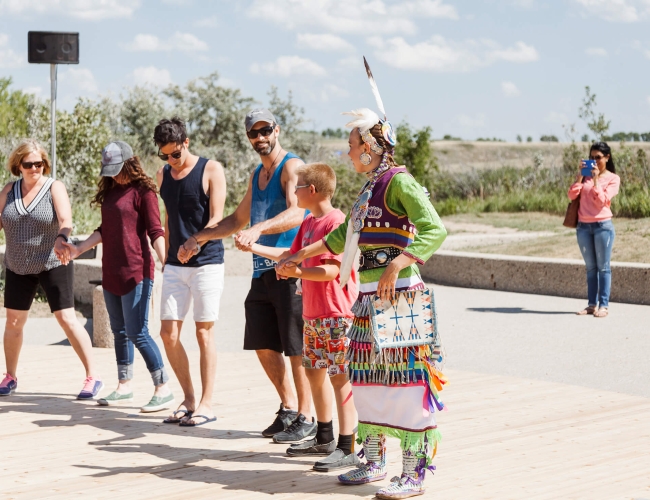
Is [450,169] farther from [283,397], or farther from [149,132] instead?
[283,397]

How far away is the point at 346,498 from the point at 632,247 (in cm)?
1123

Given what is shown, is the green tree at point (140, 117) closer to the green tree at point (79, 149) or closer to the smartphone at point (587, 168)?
the green tree at point (79, 149)

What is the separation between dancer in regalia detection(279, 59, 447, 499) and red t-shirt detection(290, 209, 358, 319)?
467 millimetres

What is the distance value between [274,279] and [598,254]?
646 centimetres

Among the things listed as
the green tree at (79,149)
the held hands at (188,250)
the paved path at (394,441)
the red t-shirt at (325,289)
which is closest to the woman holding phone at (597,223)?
the paved path at (394,441)

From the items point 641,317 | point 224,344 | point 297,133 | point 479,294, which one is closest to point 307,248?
point 224,344

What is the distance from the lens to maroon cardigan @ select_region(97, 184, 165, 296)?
709 cm

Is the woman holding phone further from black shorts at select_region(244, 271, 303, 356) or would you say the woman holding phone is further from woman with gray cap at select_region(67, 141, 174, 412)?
black shorts at select_region(244, 271, 303, 356)

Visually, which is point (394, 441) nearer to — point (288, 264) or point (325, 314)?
point (325, 314)

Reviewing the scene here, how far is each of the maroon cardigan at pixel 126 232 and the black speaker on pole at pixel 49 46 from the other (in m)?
7.02

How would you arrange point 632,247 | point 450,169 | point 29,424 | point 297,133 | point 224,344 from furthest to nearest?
point 297,133, point 450,169, point 632,247, point 224,344, point 29,424

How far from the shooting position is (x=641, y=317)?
1161cm

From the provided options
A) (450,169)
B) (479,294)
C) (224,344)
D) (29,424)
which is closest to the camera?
(29,424)

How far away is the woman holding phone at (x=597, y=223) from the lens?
1157cm
